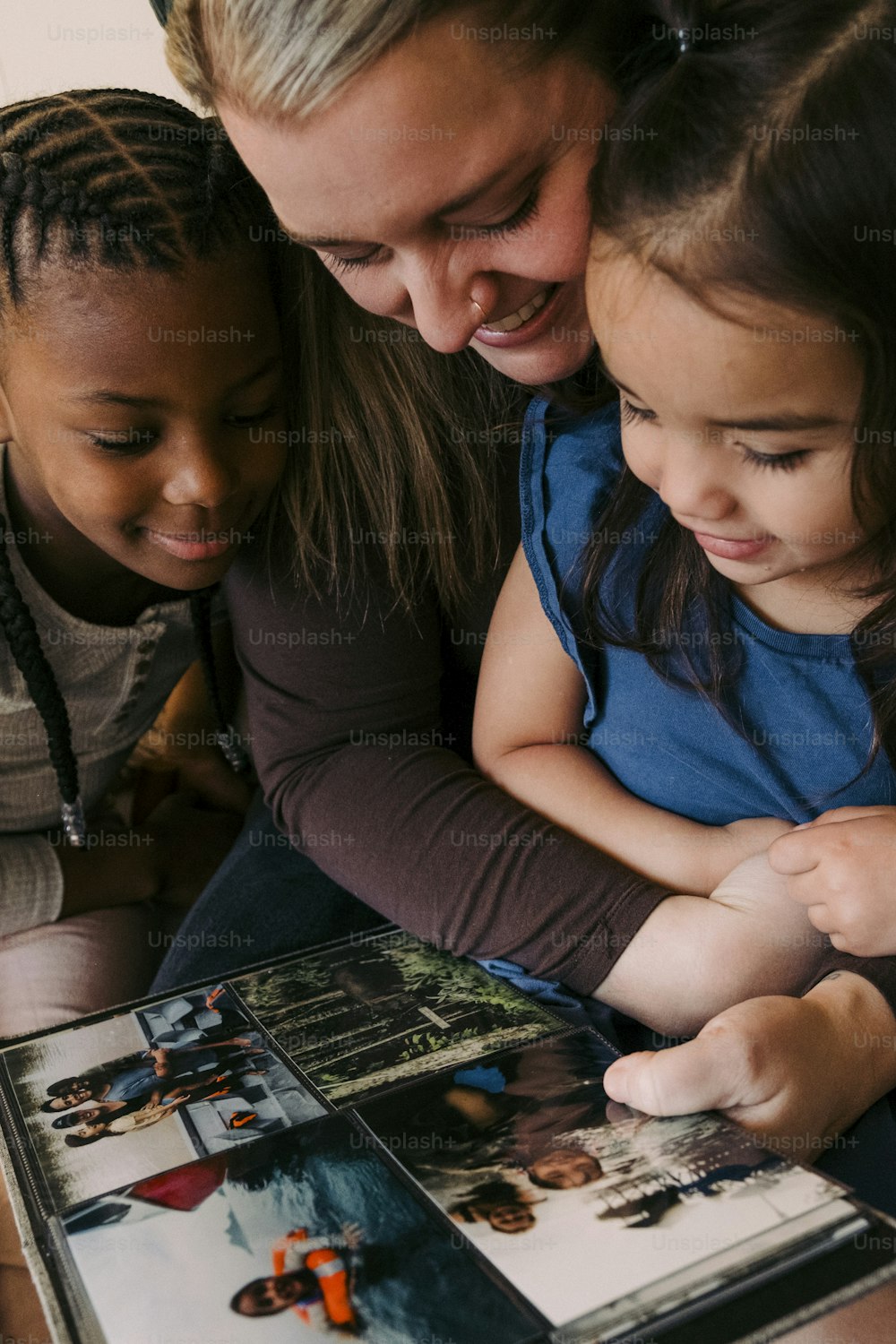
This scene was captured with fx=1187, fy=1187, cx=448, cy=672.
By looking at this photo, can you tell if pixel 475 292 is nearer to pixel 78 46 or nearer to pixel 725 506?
pixel 725 506

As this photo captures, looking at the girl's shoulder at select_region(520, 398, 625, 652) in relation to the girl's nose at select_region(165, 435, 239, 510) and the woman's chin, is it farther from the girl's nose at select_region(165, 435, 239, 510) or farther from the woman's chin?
the girl's nose at select_region(165, 435, 239, 510)

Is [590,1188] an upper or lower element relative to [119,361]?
lower

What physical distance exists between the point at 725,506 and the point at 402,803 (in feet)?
1.11

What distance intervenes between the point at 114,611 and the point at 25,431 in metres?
0.27

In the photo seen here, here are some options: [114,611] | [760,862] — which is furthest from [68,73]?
[760,862]

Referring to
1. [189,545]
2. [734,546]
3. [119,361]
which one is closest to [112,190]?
[119,361]

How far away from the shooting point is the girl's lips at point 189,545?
88 cm

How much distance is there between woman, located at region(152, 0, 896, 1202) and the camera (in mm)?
614

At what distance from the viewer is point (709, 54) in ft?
Result: 2.01

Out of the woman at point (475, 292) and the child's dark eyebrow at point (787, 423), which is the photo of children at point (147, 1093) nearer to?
the woman at point (475, 292)

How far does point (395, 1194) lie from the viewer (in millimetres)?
550

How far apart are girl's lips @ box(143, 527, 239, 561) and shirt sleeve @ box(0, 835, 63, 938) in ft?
1.43

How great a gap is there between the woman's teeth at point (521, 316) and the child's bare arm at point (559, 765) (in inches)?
7.9

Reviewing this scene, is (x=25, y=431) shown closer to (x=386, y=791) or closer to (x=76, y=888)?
(x=386, y=791)
